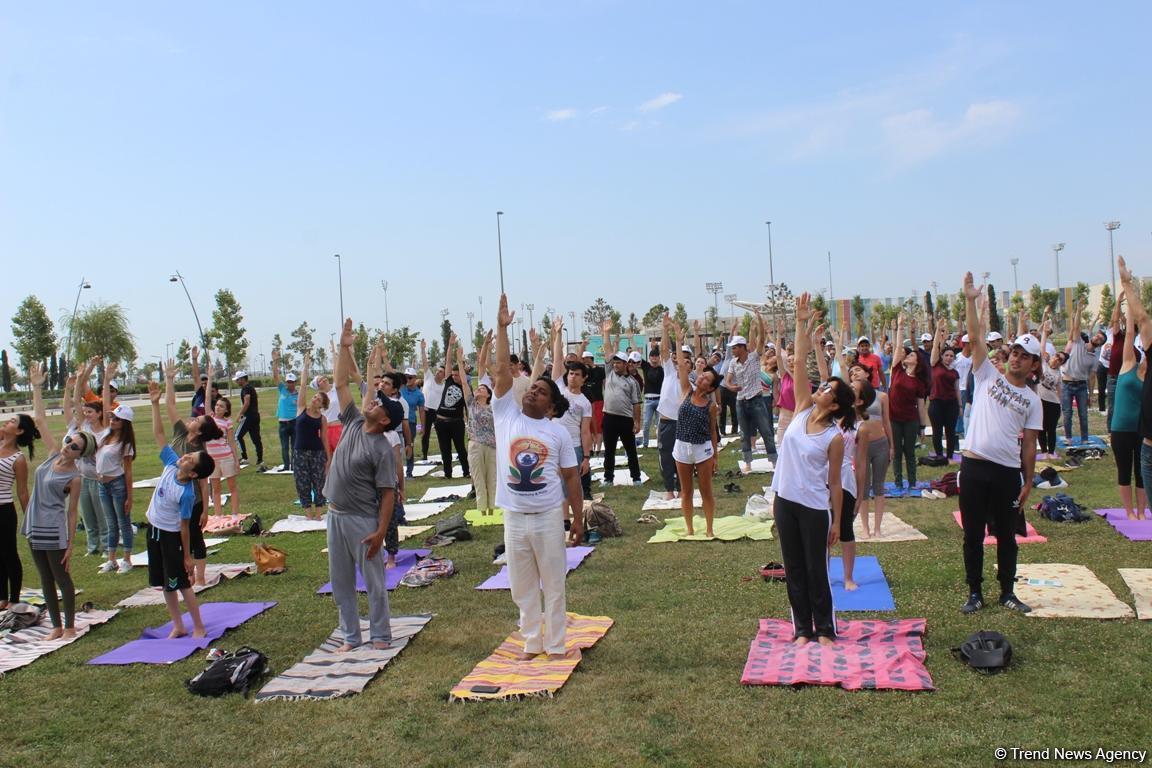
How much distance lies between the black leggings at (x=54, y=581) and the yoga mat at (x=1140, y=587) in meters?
8.39

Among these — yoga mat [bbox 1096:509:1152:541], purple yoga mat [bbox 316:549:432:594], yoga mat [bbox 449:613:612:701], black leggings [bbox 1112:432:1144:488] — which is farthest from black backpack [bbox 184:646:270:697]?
black leggings [bbox 1112:432:1144:488]

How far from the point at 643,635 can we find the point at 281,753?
2.73 m

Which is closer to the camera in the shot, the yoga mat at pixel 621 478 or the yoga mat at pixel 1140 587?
the yoga mat at pixel 1140 587

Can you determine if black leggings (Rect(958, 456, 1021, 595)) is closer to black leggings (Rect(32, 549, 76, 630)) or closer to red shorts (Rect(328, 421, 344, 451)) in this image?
black leggings (Rect(32, 549, 76, 630))

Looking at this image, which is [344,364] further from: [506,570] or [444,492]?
Result: [444,492]

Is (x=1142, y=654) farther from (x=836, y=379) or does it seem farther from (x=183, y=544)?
(x=183, y=544)

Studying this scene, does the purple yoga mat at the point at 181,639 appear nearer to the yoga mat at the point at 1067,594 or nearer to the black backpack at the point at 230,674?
the black backpack at the point at 230,674

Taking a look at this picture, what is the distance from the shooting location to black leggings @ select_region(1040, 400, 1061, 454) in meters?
13.5

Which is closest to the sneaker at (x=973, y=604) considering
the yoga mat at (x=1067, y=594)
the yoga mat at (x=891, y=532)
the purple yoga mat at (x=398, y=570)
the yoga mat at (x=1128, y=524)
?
the yoga mat at (x=1067, y=594)

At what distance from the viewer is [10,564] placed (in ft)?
27.0

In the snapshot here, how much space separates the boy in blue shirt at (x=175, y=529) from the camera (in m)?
7.02

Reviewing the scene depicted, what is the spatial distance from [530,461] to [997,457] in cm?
340

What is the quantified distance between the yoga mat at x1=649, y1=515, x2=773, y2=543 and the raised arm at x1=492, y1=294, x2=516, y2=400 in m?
4.27

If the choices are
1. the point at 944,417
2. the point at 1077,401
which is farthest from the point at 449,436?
the point at 1077,401
